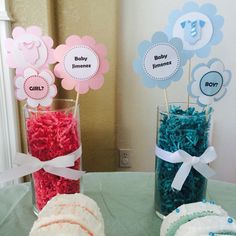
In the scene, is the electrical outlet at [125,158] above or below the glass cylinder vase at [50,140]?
below

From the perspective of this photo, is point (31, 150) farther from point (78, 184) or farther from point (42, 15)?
point (42, 15)

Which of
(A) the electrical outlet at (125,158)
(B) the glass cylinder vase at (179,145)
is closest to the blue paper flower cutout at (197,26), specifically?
(B) the glass cylinder vase at (179,145)

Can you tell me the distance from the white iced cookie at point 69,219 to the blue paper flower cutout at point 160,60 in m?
0.32

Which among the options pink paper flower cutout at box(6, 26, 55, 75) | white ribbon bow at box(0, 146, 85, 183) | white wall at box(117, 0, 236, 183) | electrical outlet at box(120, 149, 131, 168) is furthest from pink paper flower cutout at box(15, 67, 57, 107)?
electrical outlet at box(120, 149, 131, 168)

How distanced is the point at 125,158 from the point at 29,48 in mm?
922

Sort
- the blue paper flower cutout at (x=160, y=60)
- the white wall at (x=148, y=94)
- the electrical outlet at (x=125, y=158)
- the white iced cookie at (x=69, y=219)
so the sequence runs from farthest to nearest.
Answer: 1. the electrical outlet at (x=125, y=158)
2. the white wall at (x=148, y=94)
3. the blue paper flower cutout at (x=160, y=60)
4. the white iced cookie at (x=69, y=219)

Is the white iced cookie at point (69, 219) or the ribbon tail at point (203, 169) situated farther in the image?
the ribbon tail at point (203, 169)

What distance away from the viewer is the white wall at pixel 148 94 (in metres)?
1.28

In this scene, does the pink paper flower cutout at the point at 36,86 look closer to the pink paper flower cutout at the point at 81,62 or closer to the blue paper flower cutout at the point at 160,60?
the pink paper flower cutout at the point at 81,62

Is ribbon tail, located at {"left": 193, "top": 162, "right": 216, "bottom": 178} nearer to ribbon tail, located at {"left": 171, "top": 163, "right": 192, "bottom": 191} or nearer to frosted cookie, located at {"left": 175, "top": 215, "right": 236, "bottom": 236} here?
ribbon tail, located at {"left": 171, "top": 163, "right": 192, "bottom": 191}

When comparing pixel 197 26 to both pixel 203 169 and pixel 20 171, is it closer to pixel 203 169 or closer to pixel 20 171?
pixel 203 169

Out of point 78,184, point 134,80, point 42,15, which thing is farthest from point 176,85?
point 78,184

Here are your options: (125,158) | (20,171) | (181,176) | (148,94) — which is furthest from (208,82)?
(125,158)

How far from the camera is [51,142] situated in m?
0.68
